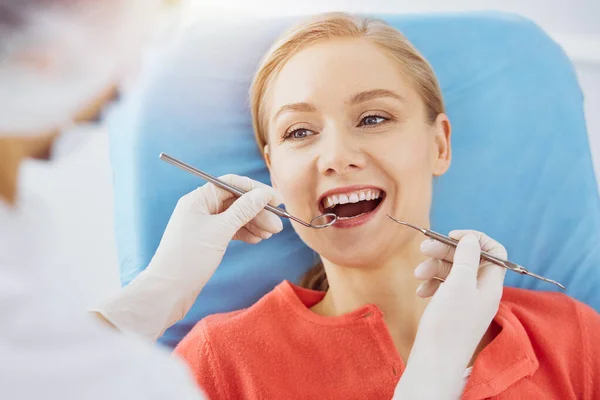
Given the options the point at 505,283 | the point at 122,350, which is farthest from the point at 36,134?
the point at 505,283

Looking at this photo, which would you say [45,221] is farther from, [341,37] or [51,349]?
[341,37]

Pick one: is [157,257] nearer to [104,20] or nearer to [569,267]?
[104,20]

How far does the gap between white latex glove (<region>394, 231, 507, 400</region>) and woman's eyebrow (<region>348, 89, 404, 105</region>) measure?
0.83 feet

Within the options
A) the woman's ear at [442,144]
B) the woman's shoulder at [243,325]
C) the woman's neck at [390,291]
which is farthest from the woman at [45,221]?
the woman's ear at [442,144]

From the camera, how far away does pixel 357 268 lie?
1.10 metres

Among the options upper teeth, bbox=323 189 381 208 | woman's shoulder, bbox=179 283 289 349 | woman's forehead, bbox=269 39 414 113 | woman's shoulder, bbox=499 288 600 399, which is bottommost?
woman's shoulder, bbox=499 288 600 399

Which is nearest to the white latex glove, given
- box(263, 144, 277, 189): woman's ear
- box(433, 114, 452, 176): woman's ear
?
box(433, 114, 452, 176): woman's ear

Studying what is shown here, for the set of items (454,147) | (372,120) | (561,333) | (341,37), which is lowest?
(561,333)

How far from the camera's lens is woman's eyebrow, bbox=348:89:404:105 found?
3.45ft

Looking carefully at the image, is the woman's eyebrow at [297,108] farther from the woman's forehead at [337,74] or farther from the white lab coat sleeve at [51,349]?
the white lab coat sleeve at [51,349]

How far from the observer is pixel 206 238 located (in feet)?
3.29

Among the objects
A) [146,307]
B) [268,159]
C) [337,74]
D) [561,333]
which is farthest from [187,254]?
[561,333]

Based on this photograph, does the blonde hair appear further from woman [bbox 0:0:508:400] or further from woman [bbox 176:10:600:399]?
woman [bbox 0:0:508:400]

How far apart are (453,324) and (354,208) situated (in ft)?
0.89
